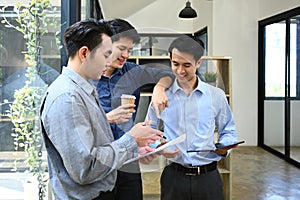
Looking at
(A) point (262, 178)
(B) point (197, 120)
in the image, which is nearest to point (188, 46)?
(B) point (197, 120)

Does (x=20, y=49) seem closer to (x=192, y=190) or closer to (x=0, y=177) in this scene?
(x=0, y=177)

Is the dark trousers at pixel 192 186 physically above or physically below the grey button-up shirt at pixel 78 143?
below

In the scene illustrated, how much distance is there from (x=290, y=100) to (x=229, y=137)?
14.6 feet

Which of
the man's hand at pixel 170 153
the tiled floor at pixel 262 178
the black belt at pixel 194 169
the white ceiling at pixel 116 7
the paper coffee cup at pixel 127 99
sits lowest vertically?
the tiled floor at pixel 262 178

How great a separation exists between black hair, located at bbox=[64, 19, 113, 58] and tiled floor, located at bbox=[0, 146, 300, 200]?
2699 millimetres

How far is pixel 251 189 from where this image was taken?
13.7 ft

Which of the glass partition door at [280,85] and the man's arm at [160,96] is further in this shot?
the glass partition door at [280,85]

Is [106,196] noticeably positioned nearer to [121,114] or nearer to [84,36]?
[121,114]

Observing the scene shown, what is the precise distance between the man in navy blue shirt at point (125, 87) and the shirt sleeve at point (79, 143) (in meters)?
0.27

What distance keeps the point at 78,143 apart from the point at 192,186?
91 centimetres

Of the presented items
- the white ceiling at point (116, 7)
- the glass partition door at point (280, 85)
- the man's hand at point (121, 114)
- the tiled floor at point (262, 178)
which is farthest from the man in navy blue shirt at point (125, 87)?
the glass partition door at point (280, 85)

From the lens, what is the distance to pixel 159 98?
1485 mm

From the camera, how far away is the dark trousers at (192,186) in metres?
1.73

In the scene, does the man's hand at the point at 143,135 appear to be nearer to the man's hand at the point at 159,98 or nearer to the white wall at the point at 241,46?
the man's hand at the point at 159,98
